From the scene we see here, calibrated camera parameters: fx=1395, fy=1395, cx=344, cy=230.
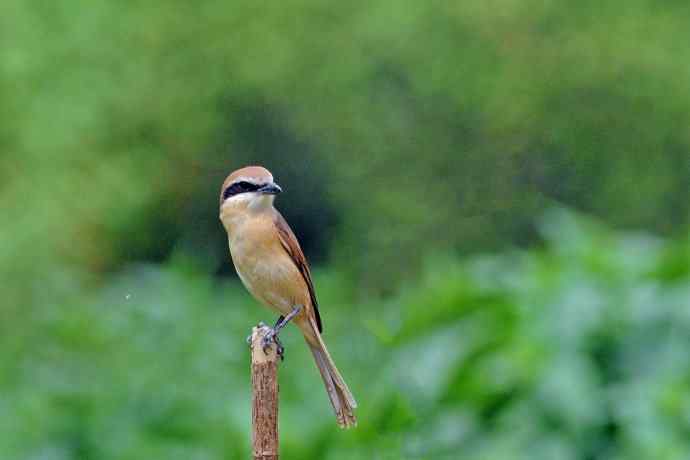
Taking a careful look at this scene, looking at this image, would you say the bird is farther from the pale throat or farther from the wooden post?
the wooden post

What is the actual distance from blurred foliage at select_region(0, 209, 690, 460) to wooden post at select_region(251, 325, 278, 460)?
209 centimetres

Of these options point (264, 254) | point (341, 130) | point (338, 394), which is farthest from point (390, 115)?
point (338, 394)

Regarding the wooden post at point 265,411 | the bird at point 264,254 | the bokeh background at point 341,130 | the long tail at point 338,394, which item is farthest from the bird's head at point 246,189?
the bokeh background at point 341,130

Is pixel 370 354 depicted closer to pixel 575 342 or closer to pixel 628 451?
pixel 575 342

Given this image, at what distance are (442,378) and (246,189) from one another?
2005mm

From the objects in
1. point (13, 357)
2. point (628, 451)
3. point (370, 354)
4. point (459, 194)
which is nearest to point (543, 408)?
point (628, 451)

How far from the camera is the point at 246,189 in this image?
453cm

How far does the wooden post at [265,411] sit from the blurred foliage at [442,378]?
82.4 inches

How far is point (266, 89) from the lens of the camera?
40.0ft

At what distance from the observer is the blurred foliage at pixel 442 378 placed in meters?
5.84

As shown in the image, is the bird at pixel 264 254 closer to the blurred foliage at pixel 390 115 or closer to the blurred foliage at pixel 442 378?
the blurred foliage at pixel 442 378

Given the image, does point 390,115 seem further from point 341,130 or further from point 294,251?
point 294,251

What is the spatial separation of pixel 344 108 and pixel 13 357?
509cm

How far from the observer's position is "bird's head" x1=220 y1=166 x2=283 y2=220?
450 centimetres
